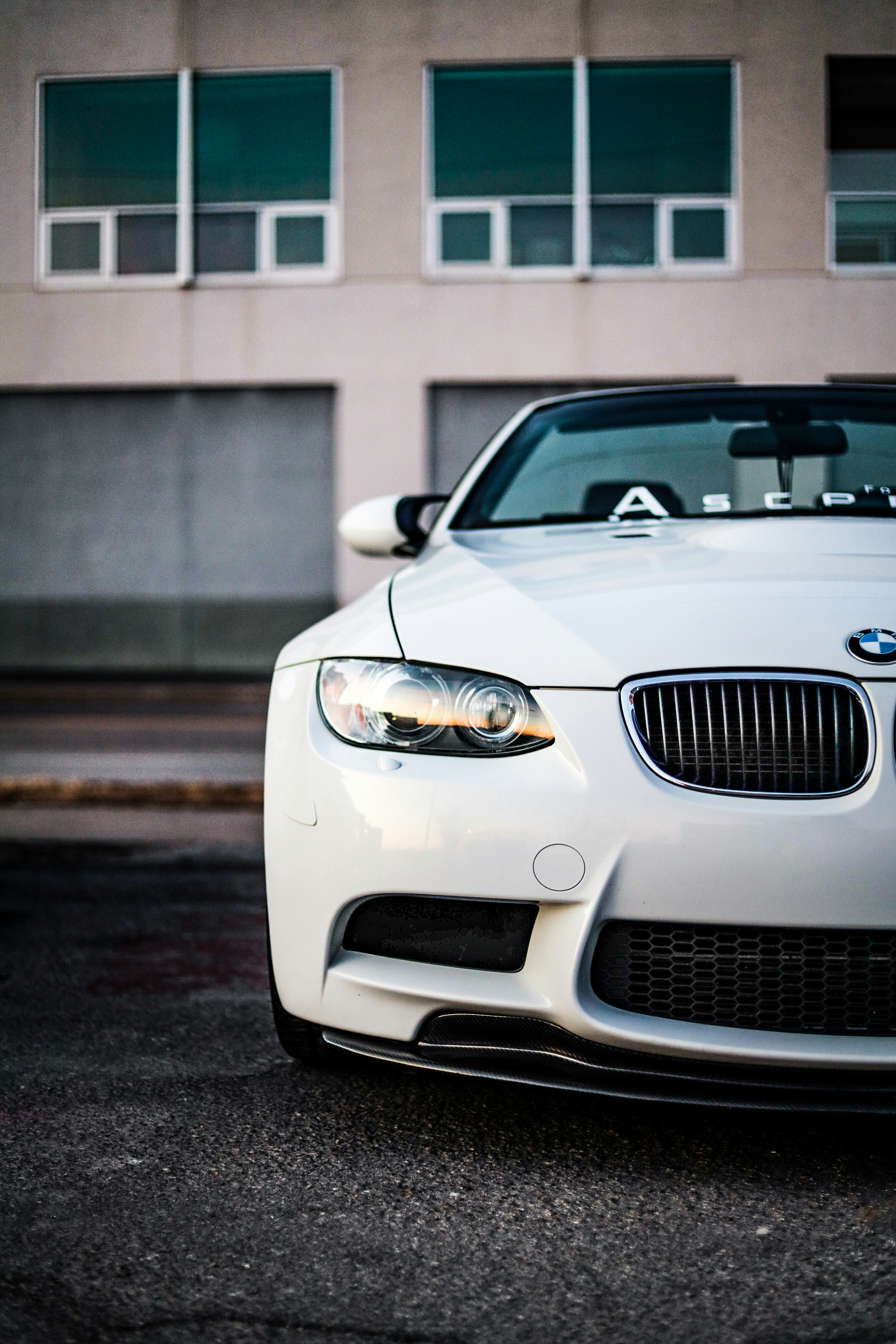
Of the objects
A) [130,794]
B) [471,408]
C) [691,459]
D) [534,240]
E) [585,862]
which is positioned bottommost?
[130,794]

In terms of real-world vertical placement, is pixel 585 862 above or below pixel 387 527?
below

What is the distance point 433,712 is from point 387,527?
5.13ft

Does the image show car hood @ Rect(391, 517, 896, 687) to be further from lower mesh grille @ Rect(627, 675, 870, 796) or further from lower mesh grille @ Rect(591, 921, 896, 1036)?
lower mesh grille @ Rect(591, 921, 896, 1036)

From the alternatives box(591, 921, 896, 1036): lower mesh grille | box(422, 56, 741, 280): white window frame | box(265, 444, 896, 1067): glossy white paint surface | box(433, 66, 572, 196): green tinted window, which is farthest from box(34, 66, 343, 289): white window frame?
box(591, 921, 896, 1036): lower mesh grille

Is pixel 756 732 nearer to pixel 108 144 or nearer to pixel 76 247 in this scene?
pixel 76 247

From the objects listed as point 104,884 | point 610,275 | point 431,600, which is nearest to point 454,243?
point 610,275

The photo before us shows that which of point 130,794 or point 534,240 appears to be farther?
point 534,240

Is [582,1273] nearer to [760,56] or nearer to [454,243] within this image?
[454,243]

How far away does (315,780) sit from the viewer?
2.12 meters

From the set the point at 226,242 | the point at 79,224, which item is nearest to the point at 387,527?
the point at 226,242

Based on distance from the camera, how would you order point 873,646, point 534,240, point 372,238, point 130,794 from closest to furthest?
point 873,646 < point 130,794 < point 372,238 < point 534,240

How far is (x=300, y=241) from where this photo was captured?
14727mm

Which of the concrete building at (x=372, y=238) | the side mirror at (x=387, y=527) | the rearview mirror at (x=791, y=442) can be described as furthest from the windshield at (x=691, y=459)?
the concrete building at (x=372, y=238)

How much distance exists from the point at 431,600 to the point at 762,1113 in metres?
1.05
